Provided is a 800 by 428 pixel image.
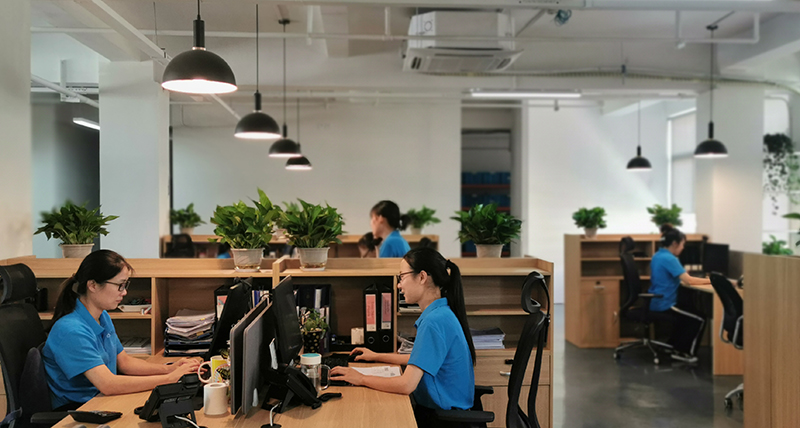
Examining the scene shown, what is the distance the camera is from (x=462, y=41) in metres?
6.57

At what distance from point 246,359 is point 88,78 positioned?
4.21 m

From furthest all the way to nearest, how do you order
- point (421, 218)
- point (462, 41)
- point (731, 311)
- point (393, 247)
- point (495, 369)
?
point (421, 218)
point (462, 41)
point (731, 311)
point (393, 247)
point (495, 369)

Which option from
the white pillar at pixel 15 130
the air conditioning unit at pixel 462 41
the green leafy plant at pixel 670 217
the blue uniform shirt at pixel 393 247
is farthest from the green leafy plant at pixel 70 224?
the green leafy plant at pixel 670 217

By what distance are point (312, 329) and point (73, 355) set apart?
1263mm

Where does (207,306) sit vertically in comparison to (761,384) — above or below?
above

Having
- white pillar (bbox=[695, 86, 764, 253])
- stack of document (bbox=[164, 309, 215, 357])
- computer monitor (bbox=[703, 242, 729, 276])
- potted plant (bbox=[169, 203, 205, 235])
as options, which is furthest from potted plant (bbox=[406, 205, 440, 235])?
stack of document (bbox=[164, 309, 215, 357])

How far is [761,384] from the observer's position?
415 cm

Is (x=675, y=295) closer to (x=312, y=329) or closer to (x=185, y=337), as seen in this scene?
(x=312, y=329)

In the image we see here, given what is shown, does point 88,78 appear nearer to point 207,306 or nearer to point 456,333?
point 207,306

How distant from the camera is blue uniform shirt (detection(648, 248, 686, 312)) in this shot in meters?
6.86

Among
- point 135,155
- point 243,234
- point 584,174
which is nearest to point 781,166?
point 584,174

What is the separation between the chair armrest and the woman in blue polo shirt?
8.69 ft

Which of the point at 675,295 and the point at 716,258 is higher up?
the point at 716,258

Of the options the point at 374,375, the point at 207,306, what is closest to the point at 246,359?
the point at 374,375
